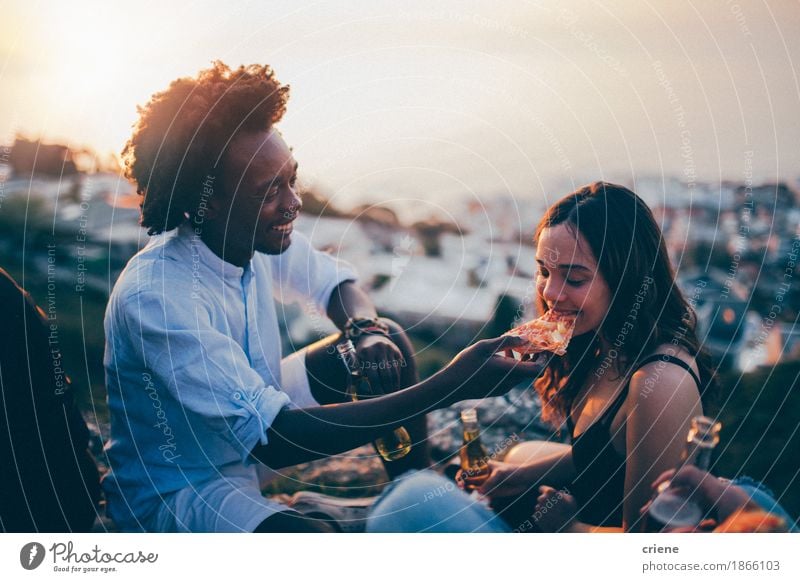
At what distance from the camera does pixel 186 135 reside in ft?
6.18

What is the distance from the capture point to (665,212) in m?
2.67

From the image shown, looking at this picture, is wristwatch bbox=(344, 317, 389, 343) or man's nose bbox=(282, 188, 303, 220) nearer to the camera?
man's nose bbox=(282, 188, 303, 220)

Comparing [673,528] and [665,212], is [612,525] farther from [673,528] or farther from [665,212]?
[665,212]

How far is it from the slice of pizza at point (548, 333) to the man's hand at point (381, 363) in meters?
0.32

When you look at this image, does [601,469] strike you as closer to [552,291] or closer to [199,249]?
[552,291]

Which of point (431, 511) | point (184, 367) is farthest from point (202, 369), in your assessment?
point (431, 511)

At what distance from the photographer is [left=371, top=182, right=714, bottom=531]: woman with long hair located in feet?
5.54

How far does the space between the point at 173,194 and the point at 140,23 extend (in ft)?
1.65

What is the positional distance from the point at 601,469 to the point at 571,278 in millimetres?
431

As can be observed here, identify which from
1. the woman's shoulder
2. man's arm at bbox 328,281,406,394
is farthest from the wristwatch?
the woman's shoulder

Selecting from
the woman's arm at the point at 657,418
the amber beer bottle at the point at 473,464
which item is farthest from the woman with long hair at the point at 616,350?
the amber beer bottle at the point at 473,464

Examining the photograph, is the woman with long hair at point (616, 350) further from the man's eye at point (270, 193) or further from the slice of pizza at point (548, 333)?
the man's eye at point (270, 193)

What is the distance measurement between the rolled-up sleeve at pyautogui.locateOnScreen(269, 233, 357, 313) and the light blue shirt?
2 centimetres

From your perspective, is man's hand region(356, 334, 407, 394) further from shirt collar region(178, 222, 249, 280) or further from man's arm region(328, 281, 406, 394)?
shirt collar region(178, 222, 249, 280)
